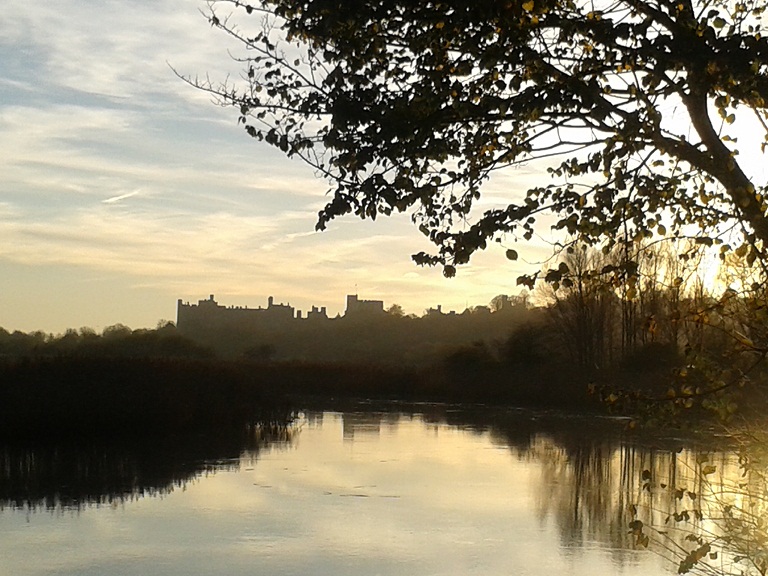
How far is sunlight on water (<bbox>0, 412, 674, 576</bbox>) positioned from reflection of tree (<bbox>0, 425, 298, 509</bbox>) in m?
0.42

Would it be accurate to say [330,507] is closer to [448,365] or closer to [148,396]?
[148,396]

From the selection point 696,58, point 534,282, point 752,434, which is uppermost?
point 696,58

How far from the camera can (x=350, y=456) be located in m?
18.9

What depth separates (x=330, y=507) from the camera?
12.9 meters

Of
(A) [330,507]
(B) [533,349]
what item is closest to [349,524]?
(A) [330,507]

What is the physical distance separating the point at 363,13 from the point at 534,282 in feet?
5.03

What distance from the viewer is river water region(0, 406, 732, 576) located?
9.77 metres

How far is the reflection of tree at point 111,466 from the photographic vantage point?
13.7 metres

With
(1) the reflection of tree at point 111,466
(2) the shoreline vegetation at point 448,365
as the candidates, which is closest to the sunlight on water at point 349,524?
(1) the reflection of tree at point 111,466

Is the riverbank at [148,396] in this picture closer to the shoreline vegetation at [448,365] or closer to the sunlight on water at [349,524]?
the shoreline vegetation at [448,365]

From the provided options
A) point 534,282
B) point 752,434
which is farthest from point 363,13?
point 752,434

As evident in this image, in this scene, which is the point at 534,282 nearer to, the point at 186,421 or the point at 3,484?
the point at 3,484

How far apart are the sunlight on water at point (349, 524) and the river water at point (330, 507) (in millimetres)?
25

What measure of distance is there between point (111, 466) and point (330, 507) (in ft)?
17.1
